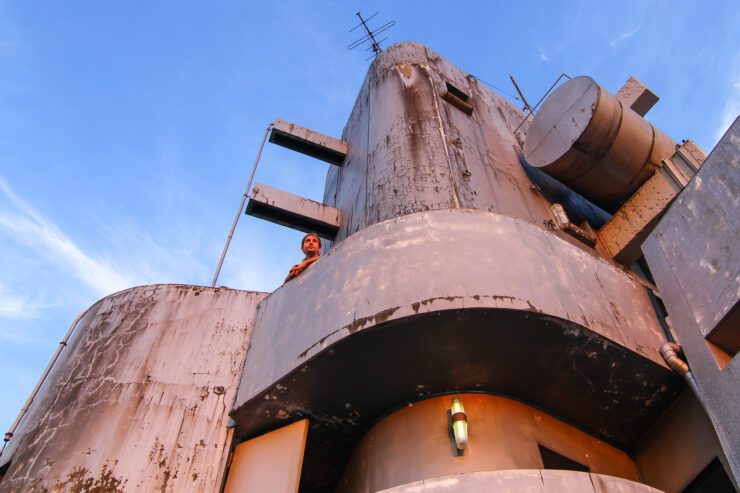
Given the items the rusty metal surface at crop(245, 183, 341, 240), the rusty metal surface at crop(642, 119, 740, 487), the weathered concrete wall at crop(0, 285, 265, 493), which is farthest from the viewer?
the rusty metal surface at crop(245, 183, 341, 240)

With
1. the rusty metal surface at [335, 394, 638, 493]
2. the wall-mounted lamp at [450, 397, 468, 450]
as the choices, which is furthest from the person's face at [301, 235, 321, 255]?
the wall-mounted lamp at [450, 397, 468, 450]

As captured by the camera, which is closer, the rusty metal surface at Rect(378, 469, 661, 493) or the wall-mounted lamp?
the rusty metal surface at Rect(378, 469, 661, 493)

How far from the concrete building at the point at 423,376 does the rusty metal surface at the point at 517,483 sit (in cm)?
1

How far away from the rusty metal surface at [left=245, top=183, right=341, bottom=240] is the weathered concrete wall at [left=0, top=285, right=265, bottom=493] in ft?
10.4

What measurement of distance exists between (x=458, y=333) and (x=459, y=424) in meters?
0.92

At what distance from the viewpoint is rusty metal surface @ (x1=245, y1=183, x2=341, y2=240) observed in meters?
10.9

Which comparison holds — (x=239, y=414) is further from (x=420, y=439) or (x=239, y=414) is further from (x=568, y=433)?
(x=568, y=433)

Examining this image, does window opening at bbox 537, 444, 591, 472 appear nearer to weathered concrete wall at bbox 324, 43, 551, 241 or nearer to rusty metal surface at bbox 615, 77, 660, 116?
weathered concrete wall at bbox 324, 43, 551, 241

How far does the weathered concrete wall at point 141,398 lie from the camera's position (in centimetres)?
589

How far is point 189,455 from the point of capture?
6.10 m

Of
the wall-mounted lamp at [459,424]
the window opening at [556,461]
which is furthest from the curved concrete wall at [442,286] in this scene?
the window opening at [556,461]

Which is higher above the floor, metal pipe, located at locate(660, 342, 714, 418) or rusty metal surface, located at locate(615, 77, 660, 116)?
rusty metal surface, located at locate(615, 77, 660, 116)

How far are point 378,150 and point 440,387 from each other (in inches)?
205

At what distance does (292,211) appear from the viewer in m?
10.8
